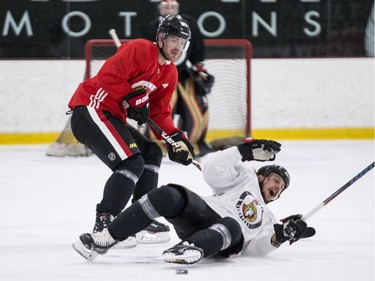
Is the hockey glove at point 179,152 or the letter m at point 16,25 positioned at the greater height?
the hockey glove at point 179,152

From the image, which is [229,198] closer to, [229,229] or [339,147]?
[229,229]

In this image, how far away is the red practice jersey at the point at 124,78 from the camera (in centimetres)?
384

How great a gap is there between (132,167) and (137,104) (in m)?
0.25

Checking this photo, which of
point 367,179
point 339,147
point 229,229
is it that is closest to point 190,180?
point 367,179

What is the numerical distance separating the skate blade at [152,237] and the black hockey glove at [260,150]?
24.8 inches

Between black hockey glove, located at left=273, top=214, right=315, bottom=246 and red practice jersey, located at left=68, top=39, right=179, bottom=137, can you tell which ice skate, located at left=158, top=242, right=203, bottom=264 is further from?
A: red practice jersey, located at left=68, top=39, right=179, bottom=137

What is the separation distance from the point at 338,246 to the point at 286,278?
71cm

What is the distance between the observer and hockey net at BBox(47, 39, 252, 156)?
748cm

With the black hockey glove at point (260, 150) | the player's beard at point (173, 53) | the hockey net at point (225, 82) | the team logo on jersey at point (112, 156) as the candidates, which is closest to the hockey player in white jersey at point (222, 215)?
the black hockey glove at point (260, 150)

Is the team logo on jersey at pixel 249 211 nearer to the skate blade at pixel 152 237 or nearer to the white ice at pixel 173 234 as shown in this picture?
the white ice at pixel 173 234

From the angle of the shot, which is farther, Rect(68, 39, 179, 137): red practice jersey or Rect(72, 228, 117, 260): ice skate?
Rect(68, 39, 179, 137): red practice jersey

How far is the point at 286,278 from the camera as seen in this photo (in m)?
3.23

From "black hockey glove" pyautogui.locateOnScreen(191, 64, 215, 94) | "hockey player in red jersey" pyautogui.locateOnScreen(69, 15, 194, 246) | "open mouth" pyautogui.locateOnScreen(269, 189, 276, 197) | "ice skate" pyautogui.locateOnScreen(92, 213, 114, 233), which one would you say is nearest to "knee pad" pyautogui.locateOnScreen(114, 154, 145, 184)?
"hockey player in red jersey" pyautogui.locateOnScreen(69, 15, 194, 246)

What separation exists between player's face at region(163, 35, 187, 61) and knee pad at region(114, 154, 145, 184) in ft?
1.32
